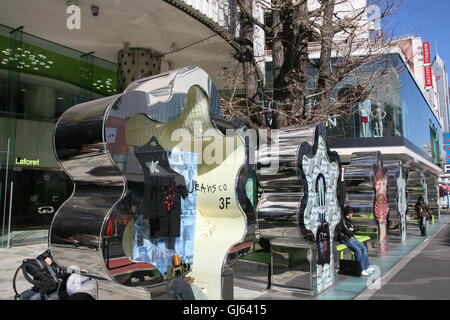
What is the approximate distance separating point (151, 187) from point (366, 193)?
25.1ft

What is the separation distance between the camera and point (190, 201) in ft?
16.0

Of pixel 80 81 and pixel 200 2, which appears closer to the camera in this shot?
pixel 200 2

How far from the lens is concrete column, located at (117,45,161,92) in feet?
38.4

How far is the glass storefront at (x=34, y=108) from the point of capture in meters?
10.9

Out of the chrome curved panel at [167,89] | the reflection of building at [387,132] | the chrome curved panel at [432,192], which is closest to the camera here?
the chrome curved panel at [167,89]

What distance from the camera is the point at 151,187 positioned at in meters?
4.00

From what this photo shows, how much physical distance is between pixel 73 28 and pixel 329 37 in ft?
23.1

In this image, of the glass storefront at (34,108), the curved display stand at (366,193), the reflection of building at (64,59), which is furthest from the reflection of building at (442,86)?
the glass storefront at (34,108)

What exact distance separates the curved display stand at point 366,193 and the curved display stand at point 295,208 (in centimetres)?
400

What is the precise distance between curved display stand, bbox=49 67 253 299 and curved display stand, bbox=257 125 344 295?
1.29m

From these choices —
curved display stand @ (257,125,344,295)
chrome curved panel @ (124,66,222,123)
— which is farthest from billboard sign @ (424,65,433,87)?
chrome curved panel @ (124,66,222,123)

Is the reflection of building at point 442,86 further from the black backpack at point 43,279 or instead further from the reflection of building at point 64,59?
the black backpack at point 43,279
